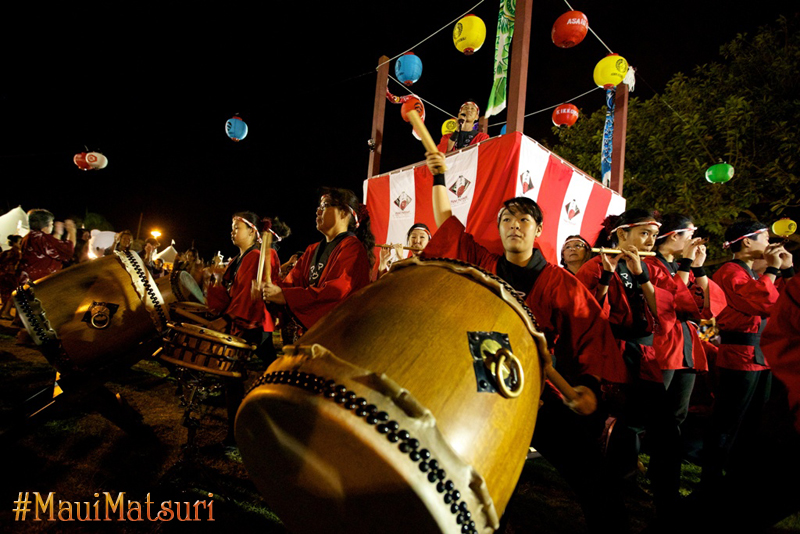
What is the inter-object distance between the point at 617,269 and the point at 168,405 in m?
4.61

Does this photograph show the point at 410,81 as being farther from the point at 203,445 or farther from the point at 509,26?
the point at 203,445

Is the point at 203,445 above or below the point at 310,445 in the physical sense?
below

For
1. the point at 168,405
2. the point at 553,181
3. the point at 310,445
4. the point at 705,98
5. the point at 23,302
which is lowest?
the point at 168,405

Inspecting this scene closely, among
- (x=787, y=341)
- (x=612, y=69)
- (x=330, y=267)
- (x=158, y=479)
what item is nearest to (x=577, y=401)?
(x=787, y=341)

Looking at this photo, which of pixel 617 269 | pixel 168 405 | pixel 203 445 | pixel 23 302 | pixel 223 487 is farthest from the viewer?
pixel 168 405

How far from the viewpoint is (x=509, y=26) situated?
4.22 meters

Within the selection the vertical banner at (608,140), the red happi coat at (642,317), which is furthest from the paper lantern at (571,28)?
the red happi coat at (642,317)

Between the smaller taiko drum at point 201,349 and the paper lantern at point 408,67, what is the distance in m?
4.54

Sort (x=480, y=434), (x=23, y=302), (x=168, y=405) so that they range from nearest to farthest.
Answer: (x=480, y=434), (x=23, y=302), (x=168, y=405)

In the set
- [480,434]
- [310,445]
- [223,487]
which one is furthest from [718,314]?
[223,487]

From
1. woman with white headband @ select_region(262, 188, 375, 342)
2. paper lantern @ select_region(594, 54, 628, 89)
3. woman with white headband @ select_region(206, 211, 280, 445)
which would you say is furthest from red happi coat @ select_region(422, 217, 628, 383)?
paper lantern @ select_region(594, 54, 628, 89)

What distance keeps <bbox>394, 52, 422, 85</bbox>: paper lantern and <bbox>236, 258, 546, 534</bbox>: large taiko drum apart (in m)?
4.82

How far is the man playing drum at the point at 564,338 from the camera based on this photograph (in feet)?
5.40

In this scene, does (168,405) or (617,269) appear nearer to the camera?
(617,269)
